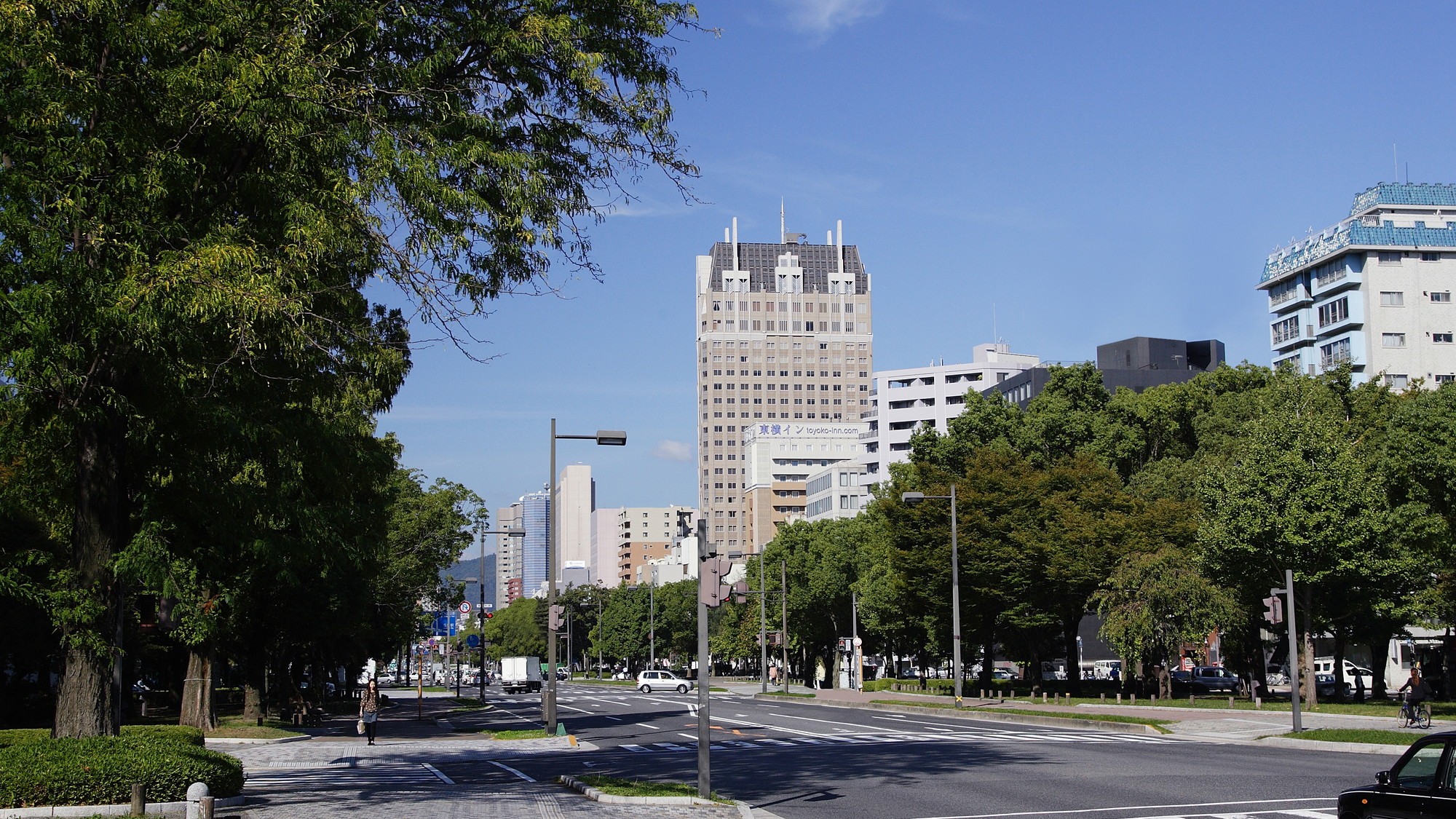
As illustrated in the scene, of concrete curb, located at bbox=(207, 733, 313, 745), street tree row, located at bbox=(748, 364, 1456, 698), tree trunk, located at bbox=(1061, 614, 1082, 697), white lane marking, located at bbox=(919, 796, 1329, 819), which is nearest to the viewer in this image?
white lane marking, located at bbox=(919, 796, 1329, 819)

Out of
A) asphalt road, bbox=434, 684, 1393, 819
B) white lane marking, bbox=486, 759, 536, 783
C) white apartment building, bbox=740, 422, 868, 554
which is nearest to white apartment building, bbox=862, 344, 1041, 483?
white apartment building, bbox=740, 422, 868, 554

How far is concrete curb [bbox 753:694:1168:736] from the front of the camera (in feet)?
114

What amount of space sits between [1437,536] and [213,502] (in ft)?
133

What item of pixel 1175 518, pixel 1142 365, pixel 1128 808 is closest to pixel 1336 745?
pixel 1128 808

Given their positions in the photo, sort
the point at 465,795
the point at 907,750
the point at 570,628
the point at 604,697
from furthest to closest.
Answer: the point at 570,628, the point at 604,697, the point at 907,750, the point at 465,795

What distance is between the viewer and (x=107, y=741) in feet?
47.9

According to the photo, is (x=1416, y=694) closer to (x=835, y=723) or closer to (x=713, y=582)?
(x=835, y=723)

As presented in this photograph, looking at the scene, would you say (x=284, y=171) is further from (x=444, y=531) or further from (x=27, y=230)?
(x=444, y=531)

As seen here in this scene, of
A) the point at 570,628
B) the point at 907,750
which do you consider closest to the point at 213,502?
the point at 907,750

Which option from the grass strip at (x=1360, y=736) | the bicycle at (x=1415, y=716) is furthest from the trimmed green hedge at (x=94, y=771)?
the bicycle at (x=1415, y=716)

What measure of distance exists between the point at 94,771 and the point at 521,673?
280 ft

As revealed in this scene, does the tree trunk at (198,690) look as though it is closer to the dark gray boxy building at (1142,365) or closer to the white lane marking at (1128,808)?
the white lane marking at (1128,808)

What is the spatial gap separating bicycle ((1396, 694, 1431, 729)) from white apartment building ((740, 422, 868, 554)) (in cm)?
14362

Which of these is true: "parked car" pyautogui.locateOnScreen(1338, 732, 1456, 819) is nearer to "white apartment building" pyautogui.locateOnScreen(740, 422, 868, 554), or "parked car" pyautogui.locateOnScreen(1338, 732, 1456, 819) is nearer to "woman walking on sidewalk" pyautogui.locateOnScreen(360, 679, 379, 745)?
"woman walking on sidewalk" pyautogui.locateOnScreen(360, 679, 379, 745)
